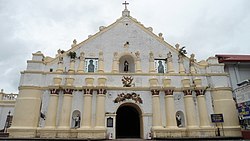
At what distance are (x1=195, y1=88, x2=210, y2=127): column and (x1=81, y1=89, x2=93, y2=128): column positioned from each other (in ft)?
33.2

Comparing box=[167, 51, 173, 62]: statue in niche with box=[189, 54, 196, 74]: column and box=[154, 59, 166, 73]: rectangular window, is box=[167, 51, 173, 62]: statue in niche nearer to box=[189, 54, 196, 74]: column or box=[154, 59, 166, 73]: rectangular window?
box=[154, 59, 166, 73]: rectangular window

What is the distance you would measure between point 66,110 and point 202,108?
12.5m

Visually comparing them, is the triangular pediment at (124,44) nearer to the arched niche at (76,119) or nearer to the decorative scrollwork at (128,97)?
the decorative scrollwork at (128,97)

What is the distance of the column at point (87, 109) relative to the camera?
53.4ft

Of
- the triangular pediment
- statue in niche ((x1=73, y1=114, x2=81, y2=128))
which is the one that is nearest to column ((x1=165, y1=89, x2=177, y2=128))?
the triangular pediment

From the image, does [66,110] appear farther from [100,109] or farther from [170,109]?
[170,109]

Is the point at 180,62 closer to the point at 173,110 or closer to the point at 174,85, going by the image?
the point at 174,85

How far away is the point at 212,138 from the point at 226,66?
1042cm

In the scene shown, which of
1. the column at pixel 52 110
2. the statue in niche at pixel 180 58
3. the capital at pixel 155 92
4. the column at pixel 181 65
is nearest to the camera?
the column at pixel 52 110

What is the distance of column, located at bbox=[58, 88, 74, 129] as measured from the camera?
1617 centimetres

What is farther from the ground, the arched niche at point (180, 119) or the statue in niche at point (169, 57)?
the statue in niche at point (169, 57)

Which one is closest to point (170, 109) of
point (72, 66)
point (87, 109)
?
point (87, 109)

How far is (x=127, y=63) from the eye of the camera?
2045 centimetres

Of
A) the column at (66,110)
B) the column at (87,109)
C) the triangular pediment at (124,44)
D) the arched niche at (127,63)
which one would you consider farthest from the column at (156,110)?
the column at (66,110)
